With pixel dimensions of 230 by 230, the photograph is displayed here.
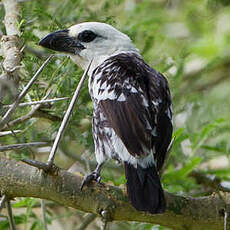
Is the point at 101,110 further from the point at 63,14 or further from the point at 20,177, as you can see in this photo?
the point at 63,14

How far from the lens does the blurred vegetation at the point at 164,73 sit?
2893mm

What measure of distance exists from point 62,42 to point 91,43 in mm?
255

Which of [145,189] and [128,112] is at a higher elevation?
[128,112]

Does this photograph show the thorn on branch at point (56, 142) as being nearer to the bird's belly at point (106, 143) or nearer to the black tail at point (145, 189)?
the black tail at point (145, 189)

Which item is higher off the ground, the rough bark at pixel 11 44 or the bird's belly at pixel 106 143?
the rough bark at pixel 11 44

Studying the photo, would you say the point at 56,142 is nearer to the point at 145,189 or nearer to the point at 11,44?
the point at 145,189

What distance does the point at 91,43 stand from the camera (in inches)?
A: 132

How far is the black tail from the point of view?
224 centimetres

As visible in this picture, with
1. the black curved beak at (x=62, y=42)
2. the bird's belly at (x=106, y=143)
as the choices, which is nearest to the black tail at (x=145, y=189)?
the bird's belly at (x=106, y=143)

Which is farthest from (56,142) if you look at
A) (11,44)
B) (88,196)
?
(11,44)

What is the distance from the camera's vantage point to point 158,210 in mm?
2227

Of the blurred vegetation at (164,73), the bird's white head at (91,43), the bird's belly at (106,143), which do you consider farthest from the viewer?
the bird's white head at (91,43)

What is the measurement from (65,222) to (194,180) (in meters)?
1.10

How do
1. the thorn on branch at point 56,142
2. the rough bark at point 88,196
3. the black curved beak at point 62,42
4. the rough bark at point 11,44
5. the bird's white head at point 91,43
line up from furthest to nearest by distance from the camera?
the bird's white head at point 91,43, the black curved beak at point 62,42, the rough bark at point 11,44, the rough bark at point 88,196, the thorn on branch at point 56,142
